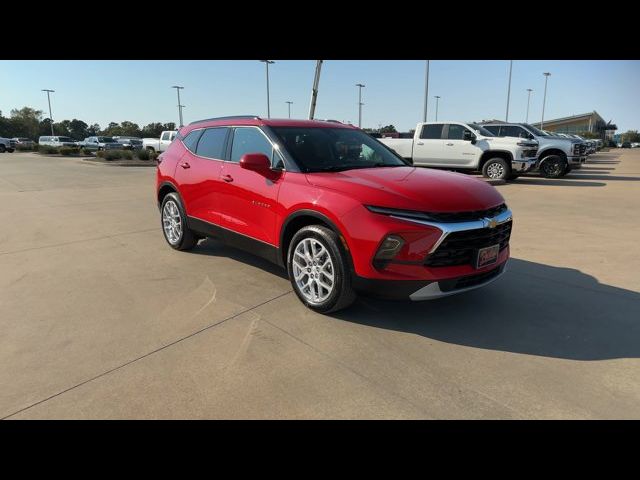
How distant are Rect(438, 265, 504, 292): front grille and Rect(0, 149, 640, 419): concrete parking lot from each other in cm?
39

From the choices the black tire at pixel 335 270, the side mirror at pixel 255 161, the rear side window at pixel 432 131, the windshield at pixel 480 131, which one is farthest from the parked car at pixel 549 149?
the black tire at pixel 335 270

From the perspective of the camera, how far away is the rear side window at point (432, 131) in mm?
15336

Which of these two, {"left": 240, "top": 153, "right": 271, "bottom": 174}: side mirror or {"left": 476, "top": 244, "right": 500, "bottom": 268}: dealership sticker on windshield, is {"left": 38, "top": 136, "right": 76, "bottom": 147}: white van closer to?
{"left": 240, "top": 153, "right": 271, "bottom": 174}: side mirror

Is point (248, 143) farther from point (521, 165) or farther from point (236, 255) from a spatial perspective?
point (521, 165)

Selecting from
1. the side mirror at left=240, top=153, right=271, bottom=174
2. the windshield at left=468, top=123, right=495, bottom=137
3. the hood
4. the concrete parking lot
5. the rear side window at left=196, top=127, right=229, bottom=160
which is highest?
the windshield at left=468, top=123, right=495, bottom=137

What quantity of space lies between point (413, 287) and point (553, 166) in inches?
627

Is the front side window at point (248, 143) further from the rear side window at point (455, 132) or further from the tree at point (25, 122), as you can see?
the tree at point (25, 122)

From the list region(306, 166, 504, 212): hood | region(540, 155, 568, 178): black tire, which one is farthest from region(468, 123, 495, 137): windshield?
region(306, 166, 504, 212): hood

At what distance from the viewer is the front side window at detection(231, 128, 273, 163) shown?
445cm

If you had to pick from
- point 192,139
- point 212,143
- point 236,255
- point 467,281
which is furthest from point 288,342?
point 192,139

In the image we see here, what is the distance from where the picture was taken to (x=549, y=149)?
1623 centimetres
